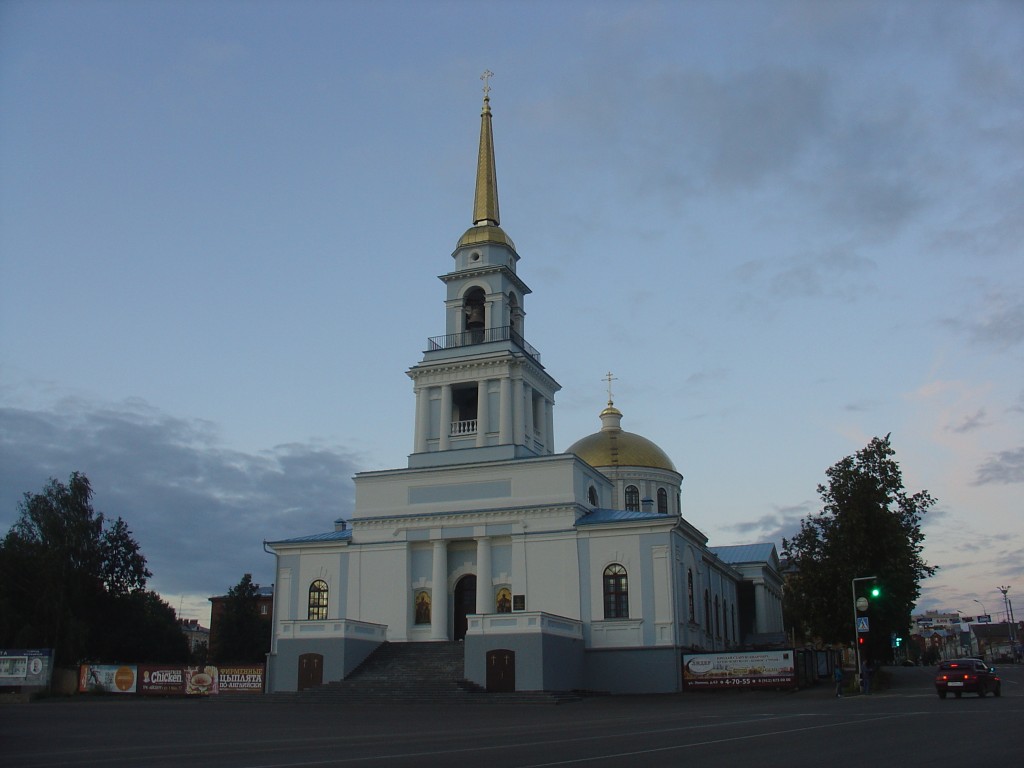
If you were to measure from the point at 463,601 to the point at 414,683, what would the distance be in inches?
311

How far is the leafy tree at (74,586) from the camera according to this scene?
183ft

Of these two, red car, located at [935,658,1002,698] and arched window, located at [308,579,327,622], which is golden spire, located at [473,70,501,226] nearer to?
arched window, located at [308,579,327,622]

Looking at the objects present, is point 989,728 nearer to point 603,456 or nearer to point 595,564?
point 595,564

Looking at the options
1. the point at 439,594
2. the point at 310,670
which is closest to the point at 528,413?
the point at 439,594

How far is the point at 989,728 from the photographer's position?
59.9ft

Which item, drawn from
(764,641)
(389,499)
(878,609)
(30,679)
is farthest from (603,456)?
(30,679)

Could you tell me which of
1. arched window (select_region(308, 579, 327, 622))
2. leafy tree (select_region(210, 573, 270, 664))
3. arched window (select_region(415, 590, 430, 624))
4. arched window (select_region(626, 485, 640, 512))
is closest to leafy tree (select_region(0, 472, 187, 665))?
leafy tree (select_region(210, 573, 270, 664))

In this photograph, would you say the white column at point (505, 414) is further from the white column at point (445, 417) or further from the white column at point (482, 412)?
the white column at point (445, 417)

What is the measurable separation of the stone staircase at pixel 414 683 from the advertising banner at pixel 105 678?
458 inches

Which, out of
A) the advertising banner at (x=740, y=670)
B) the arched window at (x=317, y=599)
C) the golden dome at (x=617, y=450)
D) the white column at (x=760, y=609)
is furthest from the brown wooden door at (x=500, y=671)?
the white column at (x=760, y=609)

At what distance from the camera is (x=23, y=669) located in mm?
43219

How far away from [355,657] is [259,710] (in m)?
9.85

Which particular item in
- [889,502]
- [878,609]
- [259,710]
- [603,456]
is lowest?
[259,710]

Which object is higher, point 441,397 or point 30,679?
point 441,397
